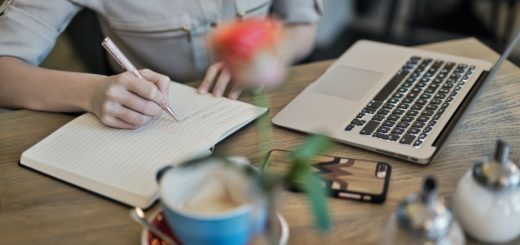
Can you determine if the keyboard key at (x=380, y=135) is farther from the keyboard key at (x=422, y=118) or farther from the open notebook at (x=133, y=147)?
the open notebook at (x=133, y=147)

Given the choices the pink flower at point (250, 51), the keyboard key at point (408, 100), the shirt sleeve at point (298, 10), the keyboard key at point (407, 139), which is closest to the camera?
the pink flower at point (250, 51)

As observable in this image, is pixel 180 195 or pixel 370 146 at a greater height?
pixel 180 195

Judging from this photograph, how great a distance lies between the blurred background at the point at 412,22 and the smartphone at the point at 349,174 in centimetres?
164

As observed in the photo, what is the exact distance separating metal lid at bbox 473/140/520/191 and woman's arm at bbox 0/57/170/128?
435 mm

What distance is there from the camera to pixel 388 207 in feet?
2.14

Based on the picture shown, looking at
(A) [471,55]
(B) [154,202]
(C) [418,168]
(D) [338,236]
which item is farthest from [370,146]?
(A) [471,55]

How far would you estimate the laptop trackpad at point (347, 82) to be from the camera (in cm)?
88

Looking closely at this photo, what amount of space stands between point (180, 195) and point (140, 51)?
0.65 meters

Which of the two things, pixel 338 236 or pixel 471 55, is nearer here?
pixel 338 236

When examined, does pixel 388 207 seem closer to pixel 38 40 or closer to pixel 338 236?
pixel 338 236

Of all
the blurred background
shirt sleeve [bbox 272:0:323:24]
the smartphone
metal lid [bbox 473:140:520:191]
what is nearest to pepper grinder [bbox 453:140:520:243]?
metal lid [bbox 473:140:520:191]

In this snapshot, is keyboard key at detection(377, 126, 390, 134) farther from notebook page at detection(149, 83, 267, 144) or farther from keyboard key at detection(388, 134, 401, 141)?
notebook page at detection(149, 83, 267, 144)

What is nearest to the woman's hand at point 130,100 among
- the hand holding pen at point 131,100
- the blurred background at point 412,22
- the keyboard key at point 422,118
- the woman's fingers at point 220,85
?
the hand holding pen at point 131,100

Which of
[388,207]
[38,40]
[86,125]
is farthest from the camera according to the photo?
[38,40]
